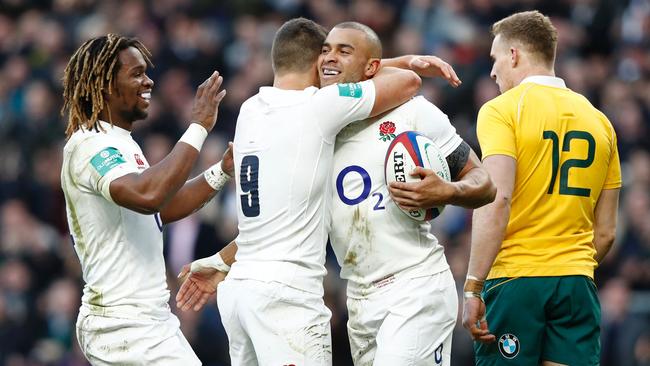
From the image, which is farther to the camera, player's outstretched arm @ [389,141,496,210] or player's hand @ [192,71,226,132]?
player's hand @ [192,71,226,132]

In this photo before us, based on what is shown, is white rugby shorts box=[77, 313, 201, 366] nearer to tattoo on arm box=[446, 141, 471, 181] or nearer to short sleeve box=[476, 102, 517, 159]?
tattoo on arm box=[446, 141, 471, 181]

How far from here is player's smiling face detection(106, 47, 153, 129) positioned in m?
7.12

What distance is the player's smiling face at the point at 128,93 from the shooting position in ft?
23.4

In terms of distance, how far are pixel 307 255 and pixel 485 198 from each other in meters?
1.02

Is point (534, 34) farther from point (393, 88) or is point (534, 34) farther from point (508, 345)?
point (508, 345)

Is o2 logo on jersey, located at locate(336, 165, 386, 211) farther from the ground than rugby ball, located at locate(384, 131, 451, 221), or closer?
closer

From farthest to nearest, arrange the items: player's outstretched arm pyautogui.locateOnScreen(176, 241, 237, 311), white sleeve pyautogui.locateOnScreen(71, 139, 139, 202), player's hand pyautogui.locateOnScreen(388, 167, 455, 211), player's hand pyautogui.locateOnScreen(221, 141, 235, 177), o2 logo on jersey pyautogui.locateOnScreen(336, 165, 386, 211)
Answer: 1. player's hand pyautogui.locateOnScreen(221, 141, 235, 177)
2. player's outstretched arm pyautogui.locateOnScreen(176, 241, 237, 311)
3. o2 logo on jersey pyautogui.locateOnScreen(336, 165, 386, 211)
4. white sleeve pyautogui.locateOnScreen(71, 139, 139, 202)
5. player's hand pyautogui.locateOnScreen(388, 167, 455, 211)

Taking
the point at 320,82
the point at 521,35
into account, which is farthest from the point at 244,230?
the point at 521,35

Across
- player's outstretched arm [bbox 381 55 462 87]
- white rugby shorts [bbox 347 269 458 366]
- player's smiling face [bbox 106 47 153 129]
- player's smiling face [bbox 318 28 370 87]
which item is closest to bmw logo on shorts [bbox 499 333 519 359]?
white rugby shorts [bbox 347 269 458 366]

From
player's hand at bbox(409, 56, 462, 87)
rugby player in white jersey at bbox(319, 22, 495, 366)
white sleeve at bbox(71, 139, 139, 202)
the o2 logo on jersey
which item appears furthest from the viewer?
player's hand at bbox(409, 56, 462, 87)

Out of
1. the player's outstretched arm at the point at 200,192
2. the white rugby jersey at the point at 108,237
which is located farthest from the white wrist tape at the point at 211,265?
the white rugby jersey at the point at 108,237

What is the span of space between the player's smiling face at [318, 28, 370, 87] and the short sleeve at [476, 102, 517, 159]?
89 cm

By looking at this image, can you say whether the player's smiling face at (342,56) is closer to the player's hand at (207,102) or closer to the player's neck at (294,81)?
the player's neck at (294,81)

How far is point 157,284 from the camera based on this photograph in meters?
6.96
